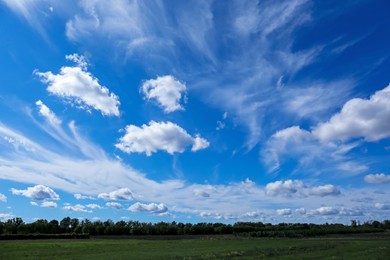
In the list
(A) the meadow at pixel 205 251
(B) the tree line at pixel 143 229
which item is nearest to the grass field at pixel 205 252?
(A) the meadow at pixel 205 251

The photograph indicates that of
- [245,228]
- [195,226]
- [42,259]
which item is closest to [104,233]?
[195,226]

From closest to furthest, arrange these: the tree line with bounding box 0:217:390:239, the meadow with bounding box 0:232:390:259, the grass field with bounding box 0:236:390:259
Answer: the grass field with bounding box 0:236:390:259, the meadow with bounding box 0:232:390:259, the tree line with bounding box 0:217:390:239

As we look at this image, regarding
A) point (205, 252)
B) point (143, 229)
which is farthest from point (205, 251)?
point (143, 229)

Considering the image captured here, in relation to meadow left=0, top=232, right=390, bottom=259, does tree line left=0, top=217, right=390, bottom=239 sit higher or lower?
higher

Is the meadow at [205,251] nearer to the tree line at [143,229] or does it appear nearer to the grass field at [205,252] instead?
the grass field at [205,252]

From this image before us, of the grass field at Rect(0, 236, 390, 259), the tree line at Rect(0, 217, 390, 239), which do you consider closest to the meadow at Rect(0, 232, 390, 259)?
the grass field at Rect(0, 236, 390, 259)

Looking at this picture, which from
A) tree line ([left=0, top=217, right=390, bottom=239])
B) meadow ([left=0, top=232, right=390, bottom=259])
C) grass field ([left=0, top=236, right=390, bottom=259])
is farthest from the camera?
tree line ([left=0, top=217, right=390, bottom=239])

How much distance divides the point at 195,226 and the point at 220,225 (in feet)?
39.3

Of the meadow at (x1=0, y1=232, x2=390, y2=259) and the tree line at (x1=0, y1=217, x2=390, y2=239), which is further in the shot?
the tree line at (x1=0, y1=217, x2=390, y2=239)

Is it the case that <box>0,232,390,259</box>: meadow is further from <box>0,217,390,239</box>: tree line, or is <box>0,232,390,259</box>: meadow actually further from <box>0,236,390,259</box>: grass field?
<box>0,217,390,239</box>: tree line

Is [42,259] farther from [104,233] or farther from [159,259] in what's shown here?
[104,233]

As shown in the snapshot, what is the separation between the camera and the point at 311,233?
146 m

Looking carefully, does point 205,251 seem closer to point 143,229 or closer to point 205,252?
point 205,252

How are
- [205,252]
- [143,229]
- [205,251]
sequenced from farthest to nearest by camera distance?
[143,229] < [205,251] < [205,252]
